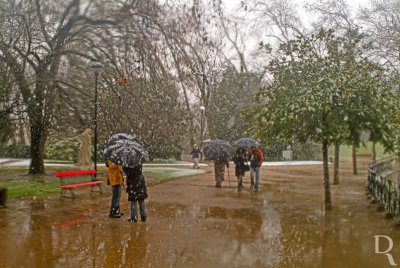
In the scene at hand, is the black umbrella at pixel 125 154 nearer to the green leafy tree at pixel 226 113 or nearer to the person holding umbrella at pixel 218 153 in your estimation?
the person holding umbrella at pixel 218 153

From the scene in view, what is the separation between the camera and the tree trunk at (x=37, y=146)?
17719mm

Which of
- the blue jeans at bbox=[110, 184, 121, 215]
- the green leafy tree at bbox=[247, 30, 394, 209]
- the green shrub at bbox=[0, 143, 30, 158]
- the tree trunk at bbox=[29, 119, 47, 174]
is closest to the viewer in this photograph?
the blue jeans at bbox=[110, 184, 121, 215]

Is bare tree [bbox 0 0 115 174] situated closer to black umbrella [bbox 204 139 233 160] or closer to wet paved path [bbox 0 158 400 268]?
wet paved path [bbox 0 158 400 268]

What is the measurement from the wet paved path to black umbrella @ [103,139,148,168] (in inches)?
51.0

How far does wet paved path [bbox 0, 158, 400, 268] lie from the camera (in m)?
5.84

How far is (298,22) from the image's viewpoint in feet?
85.2

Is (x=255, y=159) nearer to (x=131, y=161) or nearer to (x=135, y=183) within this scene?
(x=135, y=183)

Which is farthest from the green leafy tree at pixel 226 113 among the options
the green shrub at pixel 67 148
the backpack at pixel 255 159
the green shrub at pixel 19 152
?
the backpack at pixel 255 159

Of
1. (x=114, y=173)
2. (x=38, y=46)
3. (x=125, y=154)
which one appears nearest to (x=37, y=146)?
(x=38, y=46)

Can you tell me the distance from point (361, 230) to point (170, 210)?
4575mm

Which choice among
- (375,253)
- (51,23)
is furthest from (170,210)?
(51,23)

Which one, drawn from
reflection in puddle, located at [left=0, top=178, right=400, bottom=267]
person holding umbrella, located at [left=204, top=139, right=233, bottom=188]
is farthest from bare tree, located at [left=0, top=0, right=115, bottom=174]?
person holding umbrella, located at [left=204, top=139, right=233, bottom=188]

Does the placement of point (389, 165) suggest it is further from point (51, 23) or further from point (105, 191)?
point (51, 23)

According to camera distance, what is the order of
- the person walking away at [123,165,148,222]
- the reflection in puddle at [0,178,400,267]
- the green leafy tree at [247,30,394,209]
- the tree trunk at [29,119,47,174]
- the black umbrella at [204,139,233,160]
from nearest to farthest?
the reflection in puddle at [0,178,400,267], the person walking away at [123,165,148,222], the green leafy tree at [247,30,394,209], the black umbrella at [204,139,233,160], the tree trunk at [29,119,47,174]
